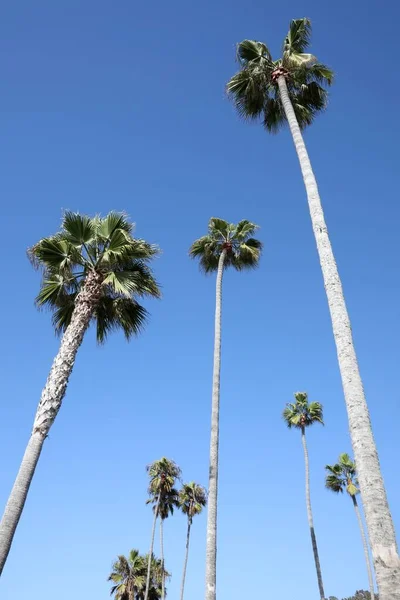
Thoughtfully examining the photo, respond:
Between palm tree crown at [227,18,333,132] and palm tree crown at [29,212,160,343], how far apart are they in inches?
246

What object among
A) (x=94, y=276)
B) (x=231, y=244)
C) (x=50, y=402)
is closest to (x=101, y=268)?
(x=94, y=276)

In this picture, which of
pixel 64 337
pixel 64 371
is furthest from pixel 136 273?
pixel 64 371

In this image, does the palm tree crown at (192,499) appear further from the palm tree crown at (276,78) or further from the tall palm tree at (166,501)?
the palm tree crown at (276,78)

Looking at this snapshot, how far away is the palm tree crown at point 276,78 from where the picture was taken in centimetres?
1480

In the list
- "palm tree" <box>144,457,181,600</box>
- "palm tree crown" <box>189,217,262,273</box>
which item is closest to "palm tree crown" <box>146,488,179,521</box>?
"palm tree" <box>144,457,181,600</box>

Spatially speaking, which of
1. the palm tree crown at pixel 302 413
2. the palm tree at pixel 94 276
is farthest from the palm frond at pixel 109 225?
the palm tree crown at pixel 302 413

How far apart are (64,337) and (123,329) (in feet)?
8.93

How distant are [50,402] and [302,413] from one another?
33048mm

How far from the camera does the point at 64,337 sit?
1123 centimetres

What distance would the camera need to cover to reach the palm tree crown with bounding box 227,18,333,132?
14.8m

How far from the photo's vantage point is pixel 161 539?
4412 centimetres

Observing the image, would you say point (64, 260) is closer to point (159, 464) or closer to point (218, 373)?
point (218, 373)

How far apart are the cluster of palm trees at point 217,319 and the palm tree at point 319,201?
0.6 inches

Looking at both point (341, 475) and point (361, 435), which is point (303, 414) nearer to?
point (341, 475)
